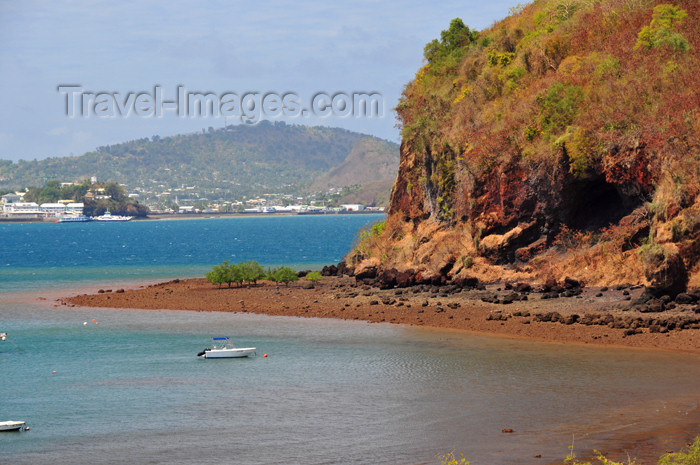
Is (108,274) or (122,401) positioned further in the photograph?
(108,274)

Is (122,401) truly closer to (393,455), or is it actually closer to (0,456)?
(0,456)

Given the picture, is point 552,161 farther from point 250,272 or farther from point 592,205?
point 250,272

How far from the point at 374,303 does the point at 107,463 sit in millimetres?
26064

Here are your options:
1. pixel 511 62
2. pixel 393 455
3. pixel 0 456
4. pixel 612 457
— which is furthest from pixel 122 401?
pixel 511 62

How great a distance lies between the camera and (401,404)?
80.8 ft

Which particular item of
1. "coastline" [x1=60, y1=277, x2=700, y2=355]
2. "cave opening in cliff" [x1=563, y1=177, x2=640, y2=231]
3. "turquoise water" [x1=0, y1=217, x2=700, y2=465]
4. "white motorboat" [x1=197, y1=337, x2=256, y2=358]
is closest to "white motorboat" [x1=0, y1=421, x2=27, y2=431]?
"turquoise water" [x1=0, y1=217, x2=700, y2=465]

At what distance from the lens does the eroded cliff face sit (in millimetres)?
37875

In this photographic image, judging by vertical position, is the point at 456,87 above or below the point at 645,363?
above

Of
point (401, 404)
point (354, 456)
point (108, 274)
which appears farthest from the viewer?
point (108, 274)

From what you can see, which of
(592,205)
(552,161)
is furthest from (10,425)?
(592,205)

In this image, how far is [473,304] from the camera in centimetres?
4181

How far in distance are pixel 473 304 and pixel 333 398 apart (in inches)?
691

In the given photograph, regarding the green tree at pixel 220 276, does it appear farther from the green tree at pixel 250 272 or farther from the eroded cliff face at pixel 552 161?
the eroded cliff face at pixel 552 161

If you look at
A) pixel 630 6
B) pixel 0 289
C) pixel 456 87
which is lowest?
pixel 0 289
